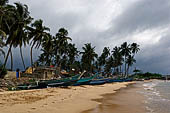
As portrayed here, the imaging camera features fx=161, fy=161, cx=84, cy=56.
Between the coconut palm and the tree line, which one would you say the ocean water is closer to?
the tree line

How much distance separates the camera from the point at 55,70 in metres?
36.2

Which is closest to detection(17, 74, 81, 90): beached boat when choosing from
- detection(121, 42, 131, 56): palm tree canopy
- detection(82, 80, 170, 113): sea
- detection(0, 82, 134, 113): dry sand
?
detection(0, 82, 134, 113): dry sand

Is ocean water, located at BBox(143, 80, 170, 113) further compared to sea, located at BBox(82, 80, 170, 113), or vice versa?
ocean water, located at BBox(143, 80, 170, 113)

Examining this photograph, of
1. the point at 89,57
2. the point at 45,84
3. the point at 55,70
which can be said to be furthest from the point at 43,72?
the point at 89,57

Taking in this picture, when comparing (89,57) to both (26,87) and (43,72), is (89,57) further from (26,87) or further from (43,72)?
(26,87)

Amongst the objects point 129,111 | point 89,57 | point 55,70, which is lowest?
point 129,111

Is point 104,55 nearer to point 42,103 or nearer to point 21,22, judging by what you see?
point 21,22

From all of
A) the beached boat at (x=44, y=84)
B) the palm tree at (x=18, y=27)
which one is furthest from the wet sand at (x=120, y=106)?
the palm tree at (x=18, y=27)

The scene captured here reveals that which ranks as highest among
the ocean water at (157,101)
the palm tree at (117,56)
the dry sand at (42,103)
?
the palm tree at (117,56)

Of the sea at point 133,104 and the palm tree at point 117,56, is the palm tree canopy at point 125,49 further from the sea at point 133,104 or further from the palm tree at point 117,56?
the sea at point 133,104

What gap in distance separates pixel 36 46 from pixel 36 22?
5.16 m

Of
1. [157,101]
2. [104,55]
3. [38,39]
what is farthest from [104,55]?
[157,101]

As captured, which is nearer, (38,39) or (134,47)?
(38,39)

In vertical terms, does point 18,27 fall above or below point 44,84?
above
